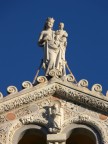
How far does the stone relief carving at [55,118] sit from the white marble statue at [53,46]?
1.07m

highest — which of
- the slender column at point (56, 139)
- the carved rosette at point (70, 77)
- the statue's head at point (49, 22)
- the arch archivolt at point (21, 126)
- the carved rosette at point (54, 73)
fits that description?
the statue's head at point (49, 22)

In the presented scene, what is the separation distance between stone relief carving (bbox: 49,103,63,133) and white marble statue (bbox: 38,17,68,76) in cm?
107

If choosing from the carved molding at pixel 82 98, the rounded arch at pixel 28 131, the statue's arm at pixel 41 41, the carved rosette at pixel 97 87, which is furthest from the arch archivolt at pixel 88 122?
the statue's arm at pixel 41 41

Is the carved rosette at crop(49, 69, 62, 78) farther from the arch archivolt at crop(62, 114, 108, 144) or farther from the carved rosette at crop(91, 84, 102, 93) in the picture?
the arch archivolt at crop(62, 114, 108, 144)

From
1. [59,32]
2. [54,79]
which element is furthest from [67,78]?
[59,32]

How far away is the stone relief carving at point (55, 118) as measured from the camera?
2363 cm

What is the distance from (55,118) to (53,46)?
240 cm

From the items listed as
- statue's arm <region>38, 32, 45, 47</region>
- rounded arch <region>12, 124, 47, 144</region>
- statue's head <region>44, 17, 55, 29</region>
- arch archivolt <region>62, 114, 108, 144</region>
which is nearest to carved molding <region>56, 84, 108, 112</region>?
arch archivolt <region>62, 114, 108, 144</region>

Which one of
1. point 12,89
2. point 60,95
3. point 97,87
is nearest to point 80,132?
point 60,95

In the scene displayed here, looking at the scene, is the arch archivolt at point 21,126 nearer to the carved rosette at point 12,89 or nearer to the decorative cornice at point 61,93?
the decorative cornice at point 61,93

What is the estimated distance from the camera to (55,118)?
78.1ft

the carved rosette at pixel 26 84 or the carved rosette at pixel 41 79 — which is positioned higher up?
the carved rosette at pixel 41 79

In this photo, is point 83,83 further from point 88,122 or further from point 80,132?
point 80,132

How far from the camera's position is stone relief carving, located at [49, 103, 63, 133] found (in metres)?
23.6
